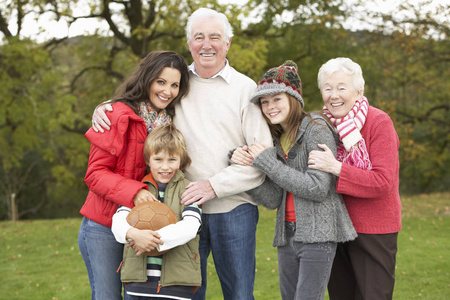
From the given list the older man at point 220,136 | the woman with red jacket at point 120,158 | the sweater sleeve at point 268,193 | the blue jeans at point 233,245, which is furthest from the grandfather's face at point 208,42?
the blue jeans at point 233,245

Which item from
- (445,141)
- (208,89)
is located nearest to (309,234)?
(208,89)

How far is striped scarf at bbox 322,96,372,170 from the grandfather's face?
941mm

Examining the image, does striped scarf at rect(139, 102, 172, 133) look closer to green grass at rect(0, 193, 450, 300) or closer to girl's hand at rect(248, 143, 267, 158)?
girl's hand at rect(248, 143, 267, 158)

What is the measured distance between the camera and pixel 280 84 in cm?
294

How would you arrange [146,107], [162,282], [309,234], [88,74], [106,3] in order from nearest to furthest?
[162,282] → [309,234] → [146,107] → [106,3] → [88,74]

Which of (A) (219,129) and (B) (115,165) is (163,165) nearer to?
(B) (115,165)

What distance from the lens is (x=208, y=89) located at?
124 inches

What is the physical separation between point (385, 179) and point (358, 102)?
0.55m

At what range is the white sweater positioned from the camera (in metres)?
3.07

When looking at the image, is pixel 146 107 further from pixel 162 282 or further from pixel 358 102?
pixel 358 102

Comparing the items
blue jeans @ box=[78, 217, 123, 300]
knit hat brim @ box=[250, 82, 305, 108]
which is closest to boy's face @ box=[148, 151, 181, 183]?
blue jeans @ box=[78, 217, 123, 300]

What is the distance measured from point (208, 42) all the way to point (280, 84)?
576 mm

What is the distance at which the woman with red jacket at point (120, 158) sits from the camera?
2.78 m

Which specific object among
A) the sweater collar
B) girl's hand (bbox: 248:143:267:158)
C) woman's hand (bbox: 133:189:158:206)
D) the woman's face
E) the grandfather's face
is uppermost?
the grandfather's face
